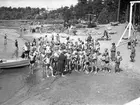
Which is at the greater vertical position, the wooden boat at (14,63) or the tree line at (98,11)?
the tree line at (98,11)

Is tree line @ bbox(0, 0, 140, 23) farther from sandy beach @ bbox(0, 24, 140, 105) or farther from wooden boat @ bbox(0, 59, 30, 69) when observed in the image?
sandy beach @ bbox(0, 24, 140, 105)

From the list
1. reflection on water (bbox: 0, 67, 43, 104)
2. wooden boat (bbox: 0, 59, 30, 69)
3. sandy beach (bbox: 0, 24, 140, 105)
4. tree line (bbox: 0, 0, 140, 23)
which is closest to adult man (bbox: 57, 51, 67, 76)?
sandy beach (bbox: 0, 24, 140, 105)

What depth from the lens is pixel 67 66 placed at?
16.6 meters

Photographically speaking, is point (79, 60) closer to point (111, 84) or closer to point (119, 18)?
point (111, 84)

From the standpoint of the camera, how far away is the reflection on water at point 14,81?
45.9 ft

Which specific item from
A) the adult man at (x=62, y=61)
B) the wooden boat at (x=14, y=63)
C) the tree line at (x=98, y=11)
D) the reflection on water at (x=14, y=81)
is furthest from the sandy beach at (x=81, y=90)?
the tree line at (x=98, y=11)

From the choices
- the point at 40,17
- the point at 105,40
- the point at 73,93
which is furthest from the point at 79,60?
the point at 40,17

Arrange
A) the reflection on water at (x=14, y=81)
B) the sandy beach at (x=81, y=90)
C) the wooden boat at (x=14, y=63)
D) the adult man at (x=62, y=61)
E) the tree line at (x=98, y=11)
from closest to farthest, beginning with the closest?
the sandy beach at (x=81, y=90)
the reflection on water at (x=14, y=81)
the adult man at (x=62, y=61)
the wooden boat at (x=14, y=63)
the tree line at (x=98, y=11)

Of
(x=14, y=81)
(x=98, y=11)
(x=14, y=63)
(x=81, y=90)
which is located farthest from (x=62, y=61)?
(x=98, y=11)

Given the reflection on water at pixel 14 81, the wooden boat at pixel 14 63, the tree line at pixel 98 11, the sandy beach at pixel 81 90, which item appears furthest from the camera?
the tree line at pixel 98 11

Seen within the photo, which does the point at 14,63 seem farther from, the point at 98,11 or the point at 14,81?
the point at 98,11

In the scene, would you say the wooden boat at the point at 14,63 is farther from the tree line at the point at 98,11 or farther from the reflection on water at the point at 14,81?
the tree line at the point at 98,11

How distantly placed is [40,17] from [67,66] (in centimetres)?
15318

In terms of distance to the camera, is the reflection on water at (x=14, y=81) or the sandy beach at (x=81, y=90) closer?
the sandy beach at (x=81, y=90)
